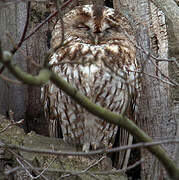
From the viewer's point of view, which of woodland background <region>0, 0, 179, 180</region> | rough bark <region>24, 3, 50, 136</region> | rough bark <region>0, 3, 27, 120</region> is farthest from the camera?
rough bark <region>24, 3, 50, 136</region>

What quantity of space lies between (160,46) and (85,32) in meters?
0.62

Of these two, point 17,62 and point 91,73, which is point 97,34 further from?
point 17,62

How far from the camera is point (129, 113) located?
11.4ft

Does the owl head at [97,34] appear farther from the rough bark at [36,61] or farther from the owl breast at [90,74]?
the rough bark at [36,61]

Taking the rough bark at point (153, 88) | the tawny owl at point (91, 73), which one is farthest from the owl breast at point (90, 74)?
the rough bark at point (153, 88)

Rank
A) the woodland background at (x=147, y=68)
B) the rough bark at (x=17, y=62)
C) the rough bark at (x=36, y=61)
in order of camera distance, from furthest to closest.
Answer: the rough bark at (x=36, y=61)
the rough bark at (x=17, y=62)
the woodland background at (x=147, y=68)

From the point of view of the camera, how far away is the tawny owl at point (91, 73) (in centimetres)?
331

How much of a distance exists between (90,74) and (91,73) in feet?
0.04

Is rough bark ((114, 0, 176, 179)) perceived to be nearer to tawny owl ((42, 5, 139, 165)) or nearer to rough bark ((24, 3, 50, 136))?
tawny owl ((42, 5, 139, 165))

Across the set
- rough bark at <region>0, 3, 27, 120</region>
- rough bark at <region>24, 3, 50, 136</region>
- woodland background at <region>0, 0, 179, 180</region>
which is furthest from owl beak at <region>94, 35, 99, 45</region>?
rough bark at <region>0, 3, 27, 120</region>

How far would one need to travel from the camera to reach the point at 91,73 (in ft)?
10.8

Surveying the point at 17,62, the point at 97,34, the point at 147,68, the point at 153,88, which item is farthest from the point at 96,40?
the point at 17,62

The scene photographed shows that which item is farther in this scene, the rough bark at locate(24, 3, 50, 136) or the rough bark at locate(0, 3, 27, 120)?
the rough bark at locate(24, 3, 50, 136)

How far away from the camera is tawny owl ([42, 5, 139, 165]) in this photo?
10.9 ft
